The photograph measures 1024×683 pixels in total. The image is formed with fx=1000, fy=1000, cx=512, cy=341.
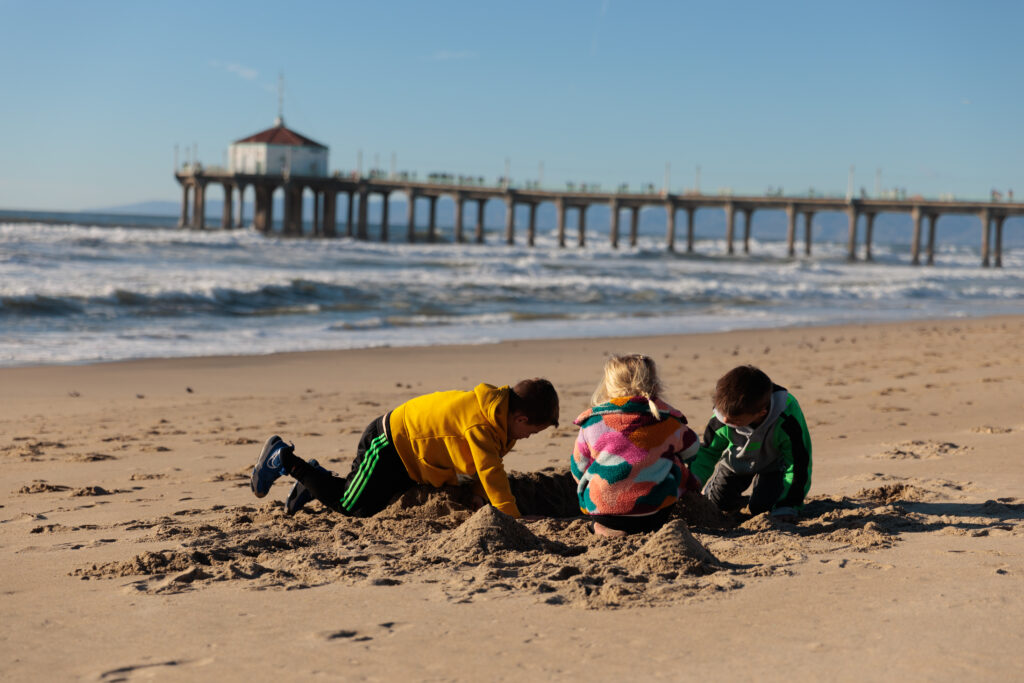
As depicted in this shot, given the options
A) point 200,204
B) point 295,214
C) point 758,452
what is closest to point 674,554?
point 758,452

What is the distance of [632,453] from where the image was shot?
3768 mm

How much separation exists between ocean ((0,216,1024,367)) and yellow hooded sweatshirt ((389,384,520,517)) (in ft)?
24.3

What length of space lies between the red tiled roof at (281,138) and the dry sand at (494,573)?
5344 cm

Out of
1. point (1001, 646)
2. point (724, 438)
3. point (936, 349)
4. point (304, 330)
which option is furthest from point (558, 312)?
point (1001, 646)

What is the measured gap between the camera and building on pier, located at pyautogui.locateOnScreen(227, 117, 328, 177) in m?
57.3

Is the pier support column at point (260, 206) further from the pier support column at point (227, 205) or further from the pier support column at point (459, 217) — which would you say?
the pier support column at point (459, 217)

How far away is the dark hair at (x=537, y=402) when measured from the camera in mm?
3814

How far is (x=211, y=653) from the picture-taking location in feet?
8.51

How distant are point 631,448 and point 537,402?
1.30 ft

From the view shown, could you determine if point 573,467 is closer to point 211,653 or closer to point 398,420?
point 398,420

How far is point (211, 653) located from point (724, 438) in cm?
244

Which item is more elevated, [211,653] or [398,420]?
[398,420]

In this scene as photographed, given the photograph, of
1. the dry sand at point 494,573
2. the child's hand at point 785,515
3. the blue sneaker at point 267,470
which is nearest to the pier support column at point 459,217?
the dry sand at point 494,573

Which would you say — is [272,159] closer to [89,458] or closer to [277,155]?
[277,155]
